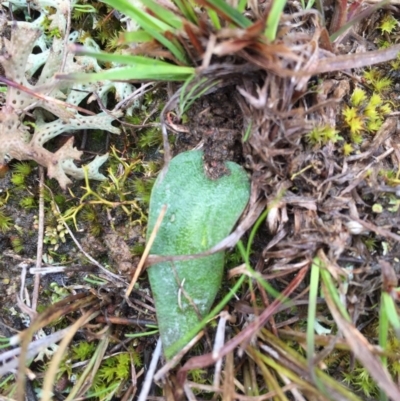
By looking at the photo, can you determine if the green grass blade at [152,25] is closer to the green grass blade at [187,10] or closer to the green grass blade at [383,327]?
the green grass blade at [187,10]

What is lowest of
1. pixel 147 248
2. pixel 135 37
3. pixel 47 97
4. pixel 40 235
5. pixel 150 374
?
pixel 150 374

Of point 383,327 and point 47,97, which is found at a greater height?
point 47,97

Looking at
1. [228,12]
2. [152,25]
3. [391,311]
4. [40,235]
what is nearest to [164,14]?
[152,25]

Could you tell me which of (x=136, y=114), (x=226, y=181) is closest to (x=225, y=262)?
(x=226, y=181)

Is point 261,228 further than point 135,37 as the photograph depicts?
Yes

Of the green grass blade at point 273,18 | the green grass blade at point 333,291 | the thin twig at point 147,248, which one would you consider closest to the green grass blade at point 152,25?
the green grass blade at point 273,18

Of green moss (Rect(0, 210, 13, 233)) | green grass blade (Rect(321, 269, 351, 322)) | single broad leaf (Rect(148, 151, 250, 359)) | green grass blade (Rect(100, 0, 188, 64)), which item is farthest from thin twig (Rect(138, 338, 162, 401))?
green grass blade (Rect(100, 0, 188, 64))

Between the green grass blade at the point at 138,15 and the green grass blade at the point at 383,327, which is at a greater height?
the green grass blade at the point at 138,15

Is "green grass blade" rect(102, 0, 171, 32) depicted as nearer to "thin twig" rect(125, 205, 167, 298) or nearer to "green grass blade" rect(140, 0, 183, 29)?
"green grass blade" rect(140, 0, 183, 29)

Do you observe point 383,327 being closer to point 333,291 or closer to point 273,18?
point 333,291
